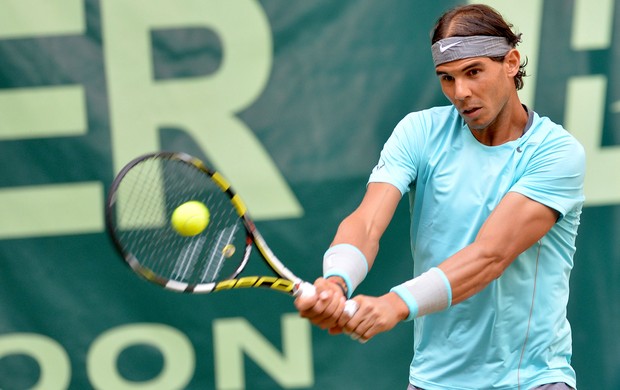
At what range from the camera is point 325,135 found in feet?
13.8

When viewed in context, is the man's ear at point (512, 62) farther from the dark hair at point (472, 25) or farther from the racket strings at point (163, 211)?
the racket strings at point (163, 211)

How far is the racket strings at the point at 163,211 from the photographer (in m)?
3.75

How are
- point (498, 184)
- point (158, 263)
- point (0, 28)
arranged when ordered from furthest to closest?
point (0, 28) → point (158, 263) → point (498, 184)

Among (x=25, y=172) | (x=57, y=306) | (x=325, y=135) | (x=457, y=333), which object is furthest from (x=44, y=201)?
(x=457, y=333)

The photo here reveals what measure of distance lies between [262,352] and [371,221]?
1.49 meters

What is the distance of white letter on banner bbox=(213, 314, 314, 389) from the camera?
4203 millimetres

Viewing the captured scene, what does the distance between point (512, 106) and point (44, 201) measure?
1980mm

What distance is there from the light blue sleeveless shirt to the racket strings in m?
0.95

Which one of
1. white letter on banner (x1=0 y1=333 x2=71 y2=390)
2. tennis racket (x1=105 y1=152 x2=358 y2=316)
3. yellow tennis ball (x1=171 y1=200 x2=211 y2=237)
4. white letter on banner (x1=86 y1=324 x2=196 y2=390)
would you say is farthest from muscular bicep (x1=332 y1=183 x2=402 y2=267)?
white letter on banner (x1=0 y1=333 x2=71 y2=390)

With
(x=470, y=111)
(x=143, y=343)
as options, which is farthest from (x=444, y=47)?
(x=143, y=343)

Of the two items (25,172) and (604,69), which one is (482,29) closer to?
(604,69)

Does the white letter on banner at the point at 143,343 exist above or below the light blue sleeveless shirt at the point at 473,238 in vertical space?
below

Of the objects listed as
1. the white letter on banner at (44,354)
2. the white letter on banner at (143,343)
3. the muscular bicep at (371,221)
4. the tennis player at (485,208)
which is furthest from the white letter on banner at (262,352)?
the muscular bicep at (371,221)

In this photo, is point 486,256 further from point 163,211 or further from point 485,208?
point 163,211
